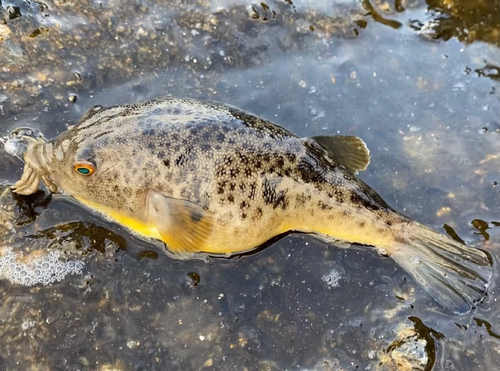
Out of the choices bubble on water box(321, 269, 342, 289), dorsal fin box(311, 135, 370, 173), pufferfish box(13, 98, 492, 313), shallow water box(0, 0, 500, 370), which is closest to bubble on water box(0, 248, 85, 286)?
shallow water box(0, 0, 500, 370)

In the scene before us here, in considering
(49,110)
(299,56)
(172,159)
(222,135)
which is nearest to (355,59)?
(299,56)

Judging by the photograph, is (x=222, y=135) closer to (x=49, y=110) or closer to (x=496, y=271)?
(x=49, y=110)

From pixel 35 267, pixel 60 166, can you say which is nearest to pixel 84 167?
pixel 60 166

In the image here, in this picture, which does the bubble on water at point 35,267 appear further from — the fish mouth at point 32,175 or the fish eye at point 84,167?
the fish eye at point 84,167

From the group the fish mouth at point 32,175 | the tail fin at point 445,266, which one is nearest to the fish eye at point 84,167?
the fish mouth at point 32,175

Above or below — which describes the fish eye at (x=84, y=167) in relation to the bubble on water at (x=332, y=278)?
above
